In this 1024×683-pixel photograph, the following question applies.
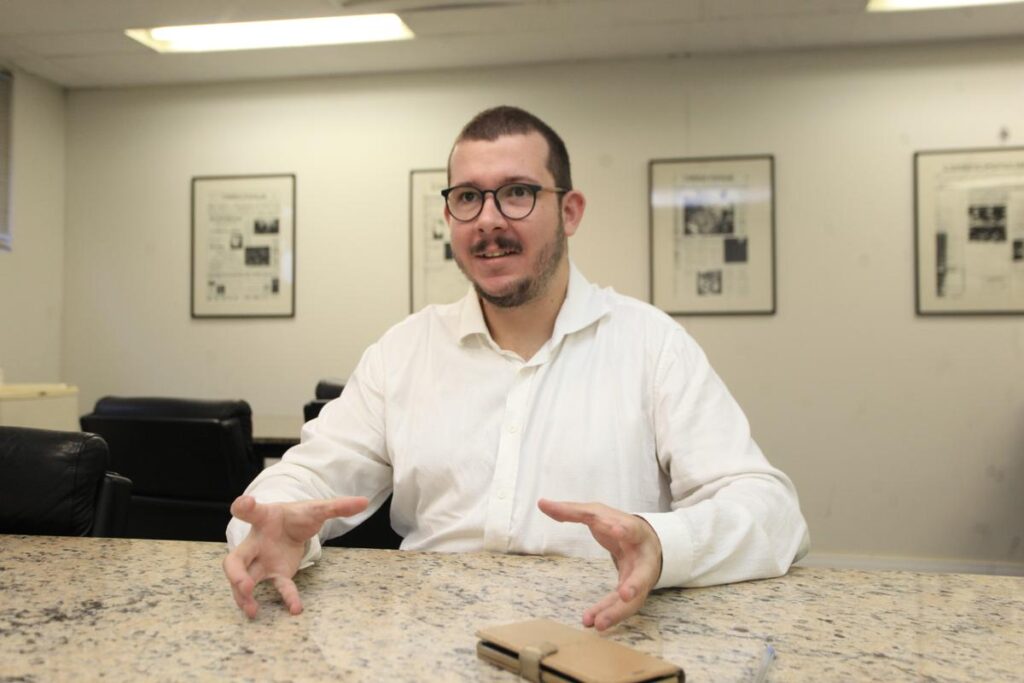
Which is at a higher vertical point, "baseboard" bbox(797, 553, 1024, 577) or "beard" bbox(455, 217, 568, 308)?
"beard" bbox(455, 217, 568, 308)

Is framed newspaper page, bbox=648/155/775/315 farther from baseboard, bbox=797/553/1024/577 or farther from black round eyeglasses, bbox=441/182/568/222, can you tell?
black round eyeglasses, bbox=441/182/568/222

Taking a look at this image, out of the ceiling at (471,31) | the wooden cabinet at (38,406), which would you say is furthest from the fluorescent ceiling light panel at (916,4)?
the wooden cabinet at (38,406)

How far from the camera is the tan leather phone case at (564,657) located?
2.11 ft

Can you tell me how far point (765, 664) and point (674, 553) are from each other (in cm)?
26

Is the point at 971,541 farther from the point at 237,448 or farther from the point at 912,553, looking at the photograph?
the point at 237,448

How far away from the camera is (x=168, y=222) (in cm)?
457

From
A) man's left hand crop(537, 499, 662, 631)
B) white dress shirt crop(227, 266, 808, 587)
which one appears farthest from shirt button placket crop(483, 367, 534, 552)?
man's left hand crop(537, 499, 662, 631)

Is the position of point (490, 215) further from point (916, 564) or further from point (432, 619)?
point (916, 564)

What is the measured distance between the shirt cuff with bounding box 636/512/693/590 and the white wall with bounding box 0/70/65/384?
13.8 feet

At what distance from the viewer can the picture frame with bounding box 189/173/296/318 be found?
4441 mm

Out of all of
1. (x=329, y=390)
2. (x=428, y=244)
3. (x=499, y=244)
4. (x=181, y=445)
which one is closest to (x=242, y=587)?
(x=499, y=244)

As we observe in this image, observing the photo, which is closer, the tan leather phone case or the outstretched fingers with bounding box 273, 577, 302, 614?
the tan leather phone case

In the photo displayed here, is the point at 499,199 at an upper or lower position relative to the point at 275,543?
upper

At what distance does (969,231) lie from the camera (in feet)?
12.7
